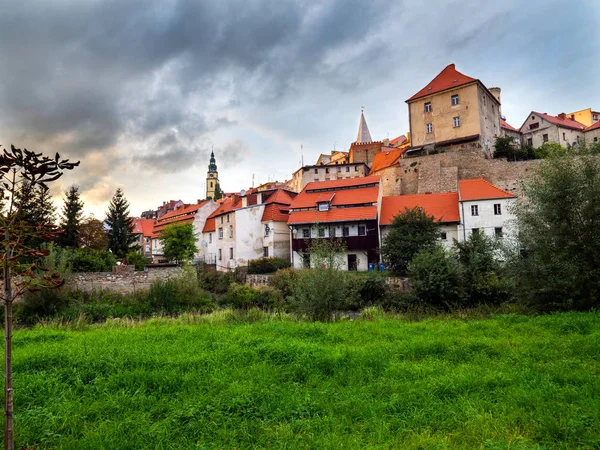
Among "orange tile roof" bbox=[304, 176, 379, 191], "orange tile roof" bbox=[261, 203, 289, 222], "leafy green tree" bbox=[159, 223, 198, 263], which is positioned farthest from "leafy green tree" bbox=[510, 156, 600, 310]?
"leafy green tree" bbox=[159, 223, 198, 263]

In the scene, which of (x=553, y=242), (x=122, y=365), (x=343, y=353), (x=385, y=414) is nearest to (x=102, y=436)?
(x=122, y=365)

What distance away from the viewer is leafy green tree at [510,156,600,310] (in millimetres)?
11734

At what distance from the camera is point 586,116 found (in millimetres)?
65312

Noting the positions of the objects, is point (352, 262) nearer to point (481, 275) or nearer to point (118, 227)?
point (481, 275)

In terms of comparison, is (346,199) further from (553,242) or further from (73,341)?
(73,341)

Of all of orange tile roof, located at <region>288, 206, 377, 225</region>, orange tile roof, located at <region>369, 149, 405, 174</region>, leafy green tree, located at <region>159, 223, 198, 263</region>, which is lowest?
leafy green tree, located at <region>159, 223, 198, 263</region>

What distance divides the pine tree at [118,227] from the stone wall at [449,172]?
100 feet

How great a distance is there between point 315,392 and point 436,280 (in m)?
15.2

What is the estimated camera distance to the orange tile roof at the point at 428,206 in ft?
106

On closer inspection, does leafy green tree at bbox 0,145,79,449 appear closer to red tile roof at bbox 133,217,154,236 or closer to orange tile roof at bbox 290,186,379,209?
orange tile roof at bbox 290,186,379,209


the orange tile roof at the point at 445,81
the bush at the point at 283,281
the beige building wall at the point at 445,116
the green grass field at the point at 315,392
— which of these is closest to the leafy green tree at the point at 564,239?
the green grass field at the point at 315,392

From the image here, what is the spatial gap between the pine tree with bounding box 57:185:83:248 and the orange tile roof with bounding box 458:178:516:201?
33.8m

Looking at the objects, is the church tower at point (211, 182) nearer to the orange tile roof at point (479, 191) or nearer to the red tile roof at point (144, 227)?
the red tile roof at point (144, 227)

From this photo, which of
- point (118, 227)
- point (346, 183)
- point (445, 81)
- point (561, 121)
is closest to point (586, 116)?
point (561, 121)
